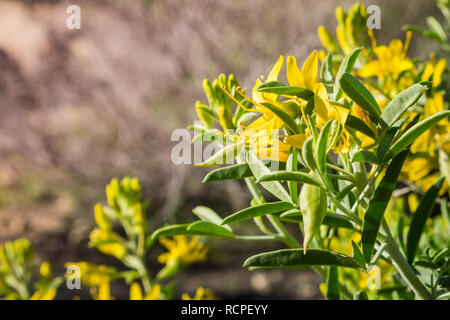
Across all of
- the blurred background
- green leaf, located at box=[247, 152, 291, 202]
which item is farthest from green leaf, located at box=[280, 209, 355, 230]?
the blurred background

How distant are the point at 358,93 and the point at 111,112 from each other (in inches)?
116

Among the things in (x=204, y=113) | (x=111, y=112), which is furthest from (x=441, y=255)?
(x=111, y=112)

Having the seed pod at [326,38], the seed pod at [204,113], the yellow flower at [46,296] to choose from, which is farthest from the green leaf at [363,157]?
the yellow flower at [46,296]

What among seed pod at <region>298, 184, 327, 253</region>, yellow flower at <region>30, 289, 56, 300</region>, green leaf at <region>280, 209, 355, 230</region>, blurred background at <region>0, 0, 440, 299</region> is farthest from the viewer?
blurred background at <region>0, 0, 440, 299</region>

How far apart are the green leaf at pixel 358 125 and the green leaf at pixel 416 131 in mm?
27

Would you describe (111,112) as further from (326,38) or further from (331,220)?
(331,220)

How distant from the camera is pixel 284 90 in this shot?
1.13 feet

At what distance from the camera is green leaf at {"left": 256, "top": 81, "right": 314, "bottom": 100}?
13.4 inches

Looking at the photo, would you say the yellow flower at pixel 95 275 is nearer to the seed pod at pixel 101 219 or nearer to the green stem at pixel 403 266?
the seed pod at pixel 101 219

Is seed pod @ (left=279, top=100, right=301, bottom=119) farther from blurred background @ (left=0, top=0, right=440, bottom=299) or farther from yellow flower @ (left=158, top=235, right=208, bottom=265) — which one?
blurred background @ (left=0, top=0, right=440, bottom=299)

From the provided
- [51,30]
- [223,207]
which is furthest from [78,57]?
[223,207]

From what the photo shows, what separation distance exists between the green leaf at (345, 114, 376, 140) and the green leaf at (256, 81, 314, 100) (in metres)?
0.05

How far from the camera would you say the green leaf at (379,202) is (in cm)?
38

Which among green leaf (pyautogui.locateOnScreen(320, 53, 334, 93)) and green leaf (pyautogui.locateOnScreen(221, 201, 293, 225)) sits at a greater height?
green leaf (pyautogui.locateOnScreen(320, 53, 334, 93))
